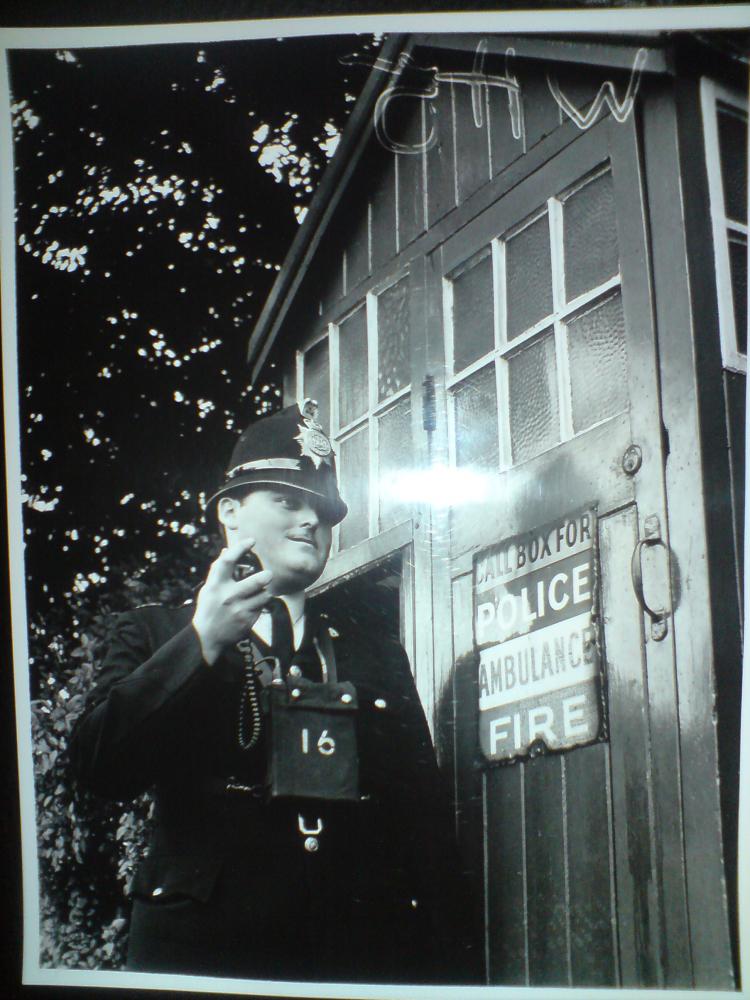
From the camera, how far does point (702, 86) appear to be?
1.61 metres

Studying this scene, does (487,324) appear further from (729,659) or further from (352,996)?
(352,996)

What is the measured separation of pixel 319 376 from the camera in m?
1.90

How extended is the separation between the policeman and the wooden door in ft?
0.26

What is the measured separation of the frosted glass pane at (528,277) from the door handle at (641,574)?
14.4 inches

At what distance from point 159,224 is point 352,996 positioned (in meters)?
1.23

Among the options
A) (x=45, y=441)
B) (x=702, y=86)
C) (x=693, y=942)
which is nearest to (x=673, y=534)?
(x=693, y=942)

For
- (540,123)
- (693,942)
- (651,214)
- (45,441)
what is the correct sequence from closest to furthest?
1. (693,942)
2. (651,214)
3. (540,123)
4. (45,441)

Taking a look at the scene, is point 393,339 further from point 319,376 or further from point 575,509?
point 575,509

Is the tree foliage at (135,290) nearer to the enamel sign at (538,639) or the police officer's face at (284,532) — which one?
the police officer's face at (284,532)

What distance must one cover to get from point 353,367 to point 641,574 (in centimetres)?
62

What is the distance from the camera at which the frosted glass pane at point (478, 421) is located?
5.57ft

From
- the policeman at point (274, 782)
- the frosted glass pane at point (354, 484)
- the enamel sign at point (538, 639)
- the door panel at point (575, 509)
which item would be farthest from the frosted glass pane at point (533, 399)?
the policeman at point (274, 782)

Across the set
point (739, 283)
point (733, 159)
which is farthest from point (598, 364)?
point (733, 159)

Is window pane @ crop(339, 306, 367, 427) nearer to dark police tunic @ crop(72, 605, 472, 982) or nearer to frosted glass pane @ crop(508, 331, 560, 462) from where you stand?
frosted glass pane @ crop(508, 331, 560, 462)
